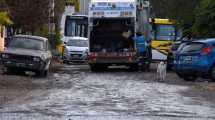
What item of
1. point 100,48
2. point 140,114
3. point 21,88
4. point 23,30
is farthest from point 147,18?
point 140,114

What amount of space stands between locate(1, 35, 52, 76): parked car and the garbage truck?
5.49 metres

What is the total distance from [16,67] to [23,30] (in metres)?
15.2

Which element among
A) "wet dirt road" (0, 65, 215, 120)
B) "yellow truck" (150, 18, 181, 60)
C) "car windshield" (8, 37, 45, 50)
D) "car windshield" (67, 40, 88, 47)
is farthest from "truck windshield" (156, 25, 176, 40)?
"wet dirt road" (0, 65, 215, 120)

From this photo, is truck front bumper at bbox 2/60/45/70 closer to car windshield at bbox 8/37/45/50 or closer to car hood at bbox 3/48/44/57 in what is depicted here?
car hood at bbox 3/48/44/57

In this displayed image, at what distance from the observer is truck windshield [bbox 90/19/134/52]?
35062 millimetres

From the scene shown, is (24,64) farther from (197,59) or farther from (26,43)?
(197,59)

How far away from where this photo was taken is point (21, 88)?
73.8 feet

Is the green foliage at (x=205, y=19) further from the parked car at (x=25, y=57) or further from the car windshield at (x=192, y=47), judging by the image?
the parked car at (x=25, y=57)

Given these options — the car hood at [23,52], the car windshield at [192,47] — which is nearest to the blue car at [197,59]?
the car windshield at [192,47]

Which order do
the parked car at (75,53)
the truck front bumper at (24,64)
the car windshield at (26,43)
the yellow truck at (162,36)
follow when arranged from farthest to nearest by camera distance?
the yellow truck at (162,36) < the parked car at (75,53) < the car windshield at (26,43) < the truck front bumper at (24,64)

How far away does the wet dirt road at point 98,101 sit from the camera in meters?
14.7

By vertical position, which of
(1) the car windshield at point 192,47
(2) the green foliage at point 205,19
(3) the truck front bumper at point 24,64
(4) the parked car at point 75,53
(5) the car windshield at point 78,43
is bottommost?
(4) the parked car at point 75,53

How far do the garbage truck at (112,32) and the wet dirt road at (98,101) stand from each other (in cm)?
796

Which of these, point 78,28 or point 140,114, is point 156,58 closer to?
point 78,28
